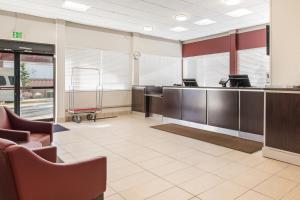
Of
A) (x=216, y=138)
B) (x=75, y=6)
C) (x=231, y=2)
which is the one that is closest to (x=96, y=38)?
(x=75, y=6)

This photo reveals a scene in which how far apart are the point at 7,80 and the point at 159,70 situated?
5.83 m

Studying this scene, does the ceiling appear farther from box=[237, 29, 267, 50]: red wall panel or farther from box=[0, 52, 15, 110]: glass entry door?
box=[0, 52, 15, 110]: glass entry door

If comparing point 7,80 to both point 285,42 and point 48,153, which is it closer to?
point 48,153

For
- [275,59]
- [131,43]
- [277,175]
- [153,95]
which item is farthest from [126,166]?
[131,43]

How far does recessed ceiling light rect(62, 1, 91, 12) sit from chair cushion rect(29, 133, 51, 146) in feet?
11.7

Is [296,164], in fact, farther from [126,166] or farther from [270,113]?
[126,166]

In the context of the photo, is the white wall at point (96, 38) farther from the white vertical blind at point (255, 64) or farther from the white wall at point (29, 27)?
the white vertical blind at point (255, 64)

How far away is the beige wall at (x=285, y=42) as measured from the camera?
379 centimetres

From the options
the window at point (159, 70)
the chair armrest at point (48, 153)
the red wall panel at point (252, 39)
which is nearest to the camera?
the chair armrest at point (48, 153)

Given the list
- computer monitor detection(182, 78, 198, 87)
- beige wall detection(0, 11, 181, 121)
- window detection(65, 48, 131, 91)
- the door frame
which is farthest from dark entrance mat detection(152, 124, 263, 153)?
the door frame

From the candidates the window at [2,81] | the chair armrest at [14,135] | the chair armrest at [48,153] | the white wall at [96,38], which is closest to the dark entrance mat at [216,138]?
the chair armrest at [48,153]

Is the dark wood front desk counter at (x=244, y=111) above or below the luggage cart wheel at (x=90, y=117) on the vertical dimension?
above

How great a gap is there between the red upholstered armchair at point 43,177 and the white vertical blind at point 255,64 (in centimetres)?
723

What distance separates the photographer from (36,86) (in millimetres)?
6980
